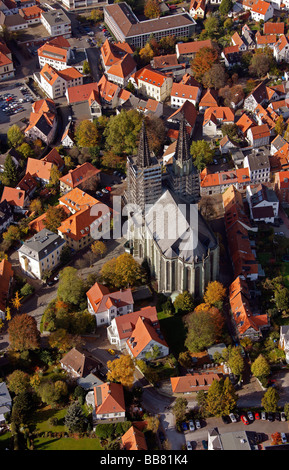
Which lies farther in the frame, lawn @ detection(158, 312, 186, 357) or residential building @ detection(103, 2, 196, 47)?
residential building @ detection(103, 2, 196, 47)

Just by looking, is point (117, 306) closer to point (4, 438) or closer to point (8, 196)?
point (4, 438)

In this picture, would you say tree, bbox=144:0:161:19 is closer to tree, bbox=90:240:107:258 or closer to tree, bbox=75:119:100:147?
tree, bbox=75:119:100:147

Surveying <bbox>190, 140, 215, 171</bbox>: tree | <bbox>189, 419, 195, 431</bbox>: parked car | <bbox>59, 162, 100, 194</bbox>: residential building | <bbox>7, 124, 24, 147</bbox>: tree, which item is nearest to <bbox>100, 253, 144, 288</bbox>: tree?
<bbox>59, 162, 100, 194</bbox>: residential building

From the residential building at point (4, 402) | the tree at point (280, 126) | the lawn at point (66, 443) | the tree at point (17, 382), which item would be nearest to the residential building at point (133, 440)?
the lawn at point (66, 443)

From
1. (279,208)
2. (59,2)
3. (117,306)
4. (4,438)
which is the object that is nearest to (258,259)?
(279,208)

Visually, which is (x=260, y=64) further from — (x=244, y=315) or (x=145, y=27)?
(x=244, y=315)

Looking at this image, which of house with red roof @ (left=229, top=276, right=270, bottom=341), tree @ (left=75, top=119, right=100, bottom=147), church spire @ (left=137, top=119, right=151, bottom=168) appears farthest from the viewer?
tree @ (left=75, top=119, right=100, bottom=147)

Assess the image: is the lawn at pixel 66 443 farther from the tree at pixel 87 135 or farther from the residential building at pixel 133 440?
the tree at pixel 87 135
